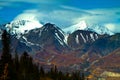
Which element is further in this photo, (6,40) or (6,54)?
(6,40)

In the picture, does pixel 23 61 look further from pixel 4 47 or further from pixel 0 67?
pixel 0 67

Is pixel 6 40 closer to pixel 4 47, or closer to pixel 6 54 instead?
pixel 4 47

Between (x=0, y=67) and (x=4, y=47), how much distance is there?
1290 centimetres

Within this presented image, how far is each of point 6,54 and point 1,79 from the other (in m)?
20.7

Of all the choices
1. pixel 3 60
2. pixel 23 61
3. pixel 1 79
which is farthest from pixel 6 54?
pixel 23 61

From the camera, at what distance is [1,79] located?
54.8 meters

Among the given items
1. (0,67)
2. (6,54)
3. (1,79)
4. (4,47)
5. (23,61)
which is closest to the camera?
(1,79)

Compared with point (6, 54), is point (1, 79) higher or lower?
lower

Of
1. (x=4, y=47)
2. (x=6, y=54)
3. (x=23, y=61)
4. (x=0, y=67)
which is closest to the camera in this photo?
(x=0, y=67)

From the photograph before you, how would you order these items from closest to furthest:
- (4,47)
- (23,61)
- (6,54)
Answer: (6,54)
(4,47)
(23,61)

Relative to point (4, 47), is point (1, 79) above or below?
below

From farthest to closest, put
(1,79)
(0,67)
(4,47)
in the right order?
(4,47) → (0,67) → (1,79)

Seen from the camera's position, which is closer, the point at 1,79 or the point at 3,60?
the point at 1,79

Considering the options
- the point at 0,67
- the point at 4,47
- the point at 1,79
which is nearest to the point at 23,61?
the point at 4,47
